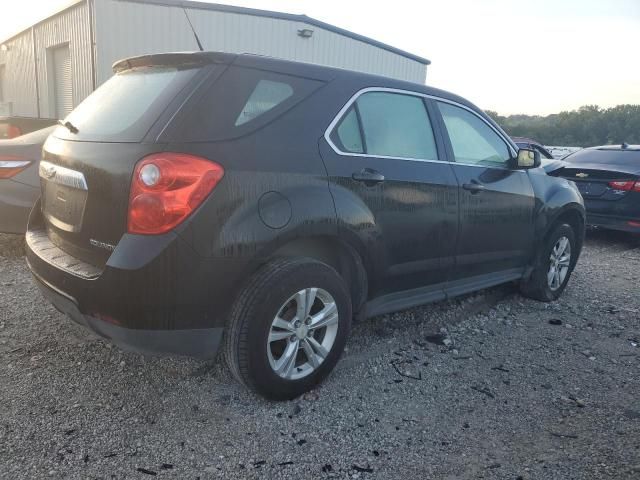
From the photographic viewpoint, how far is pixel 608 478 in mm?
2406

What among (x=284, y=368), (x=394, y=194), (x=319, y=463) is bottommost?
(x=319, y=463)

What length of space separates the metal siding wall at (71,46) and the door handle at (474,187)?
13.4 meters

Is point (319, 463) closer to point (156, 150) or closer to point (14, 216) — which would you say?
point (156, 150)

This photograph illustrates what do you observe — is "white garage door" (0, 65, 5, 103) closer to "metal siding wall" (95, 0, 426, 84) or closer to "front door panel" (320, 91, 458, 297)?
"metal siding wall" (95, 0, 426, 84)

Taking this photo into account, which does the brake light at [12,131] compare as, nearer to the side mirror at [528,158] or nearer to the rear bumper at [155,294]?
the rear bumper at [155,294]

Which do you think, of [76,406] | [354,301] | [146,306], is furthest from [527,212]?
[76,406]

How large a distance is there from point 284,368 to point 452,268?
155 centimetres

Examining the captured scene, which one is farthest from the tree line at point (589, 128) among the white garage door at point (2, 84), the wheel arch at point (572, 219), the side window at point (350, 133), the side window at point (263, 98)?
the side window at point (263, 98)

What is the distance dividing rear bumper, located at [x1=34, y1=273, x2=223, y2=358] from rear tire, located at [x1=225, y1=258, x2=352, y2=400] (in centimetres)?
10

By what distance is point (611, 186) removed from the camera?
290 inches

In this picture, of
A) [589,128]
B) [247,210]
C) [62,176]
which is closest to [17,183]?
[62,176]

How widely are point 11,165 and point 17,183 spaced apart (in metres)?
0.17

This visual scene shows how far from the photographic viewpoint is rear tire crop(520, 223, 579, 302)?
4.77 metres

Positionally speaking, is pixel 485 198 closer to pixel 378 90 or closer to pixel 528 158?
pixel 528 158
